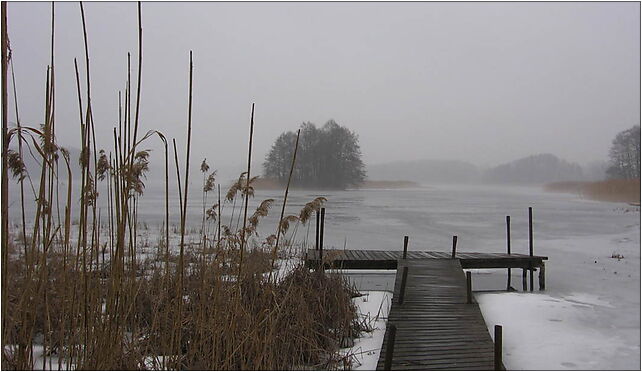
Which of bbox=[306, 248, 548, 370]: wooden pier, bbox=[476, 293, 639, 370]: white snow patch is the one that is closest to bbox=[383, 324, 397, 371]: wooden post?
bbox=[306, 248, 548, 370]: wooden pier

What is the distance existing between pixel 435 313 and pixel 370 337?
2.71 ft

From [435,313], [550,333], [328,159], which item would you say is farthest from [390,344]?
[328,159]

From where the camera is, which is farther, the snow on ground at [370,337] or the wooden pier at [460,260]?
the wooden pier at [460,260]

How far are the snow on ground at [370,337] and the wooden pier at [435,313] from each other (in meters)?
0.17

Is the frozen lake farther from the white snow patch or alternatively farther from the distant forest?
the distant forest

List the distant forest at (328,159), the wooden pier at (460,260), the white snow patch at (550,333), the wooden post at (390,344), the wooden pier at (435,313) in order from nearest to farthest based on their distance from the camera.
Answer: the wooden post at (390,344) → the wooden pier at (435,313) → the white snow patch at (550,333) → the wooden pier at (460,260) → the distant forest at (328,159)

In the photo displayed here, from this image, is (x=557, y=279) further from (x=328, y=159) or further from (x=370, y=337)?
(x=328, y=159)

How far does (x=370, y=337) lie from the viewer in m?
4.75

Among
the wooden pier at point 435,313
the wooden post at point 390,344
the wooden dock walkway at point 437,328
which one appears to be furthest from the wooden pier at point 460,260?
the wooden post at point 390,344

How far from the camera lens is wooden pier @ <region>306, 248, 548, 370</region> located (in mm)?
3727

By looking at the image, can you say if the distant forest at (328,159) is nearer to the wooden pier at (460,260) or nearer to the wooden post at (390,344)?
the wooden pier at (460,260)

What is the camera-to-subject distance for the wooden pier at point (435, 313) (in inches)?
147

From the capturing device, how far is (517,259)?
7980 mm

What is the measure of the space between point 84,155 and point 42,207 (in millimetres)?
321
